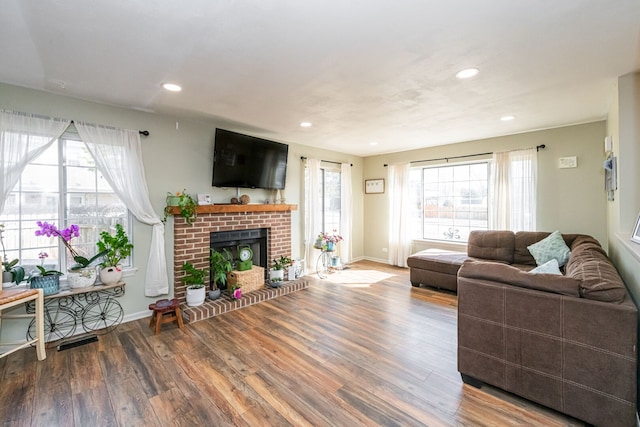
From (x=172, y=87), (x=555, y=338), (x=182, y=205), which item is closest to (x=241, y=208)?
(x=182, y=205)

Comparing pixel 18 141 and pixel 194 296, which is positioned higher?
pixel 18 141

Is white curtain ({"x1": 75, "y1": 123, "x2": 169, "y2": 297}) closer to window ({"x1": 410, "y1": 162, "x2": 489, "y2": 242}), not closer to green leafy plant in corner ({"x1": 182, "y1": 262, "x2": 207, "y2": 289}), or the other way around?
green leafy plant in corner ({"x1": 182, "y1": 262, "x2": 207, "y2": 289})

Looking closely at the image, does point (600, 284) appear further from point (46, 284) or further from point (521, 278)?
point (46, 284)

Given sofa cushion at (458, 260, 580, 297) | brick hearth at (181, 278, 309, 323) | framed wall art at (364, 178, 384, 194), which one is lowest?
brick hearth at (181, 278, 309, 323)

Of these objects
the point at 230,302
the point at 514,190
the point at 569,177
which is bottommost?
the point at 230,302

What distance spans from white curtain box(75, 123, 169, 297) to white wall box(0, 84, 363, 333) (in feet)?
0.31

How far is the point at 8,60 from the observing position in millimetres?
2094

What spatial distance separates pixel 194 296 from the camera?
338cm

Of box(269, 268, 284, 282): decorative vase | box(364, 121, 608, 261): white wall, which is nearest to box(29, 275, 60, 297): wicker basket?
box(269, 268, 284, 282): decorative vase

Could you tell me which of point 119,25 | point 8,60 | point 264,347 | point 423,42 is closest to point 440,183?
point 423,42

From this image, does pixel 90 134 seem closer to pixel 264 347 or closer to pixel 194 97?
pixel 194 97

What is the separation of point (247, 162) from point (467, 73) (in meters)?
2.92

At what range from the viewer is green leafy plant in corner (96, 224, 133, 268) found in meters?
2.94

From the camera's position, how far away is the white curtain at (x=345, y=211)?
598 cm
